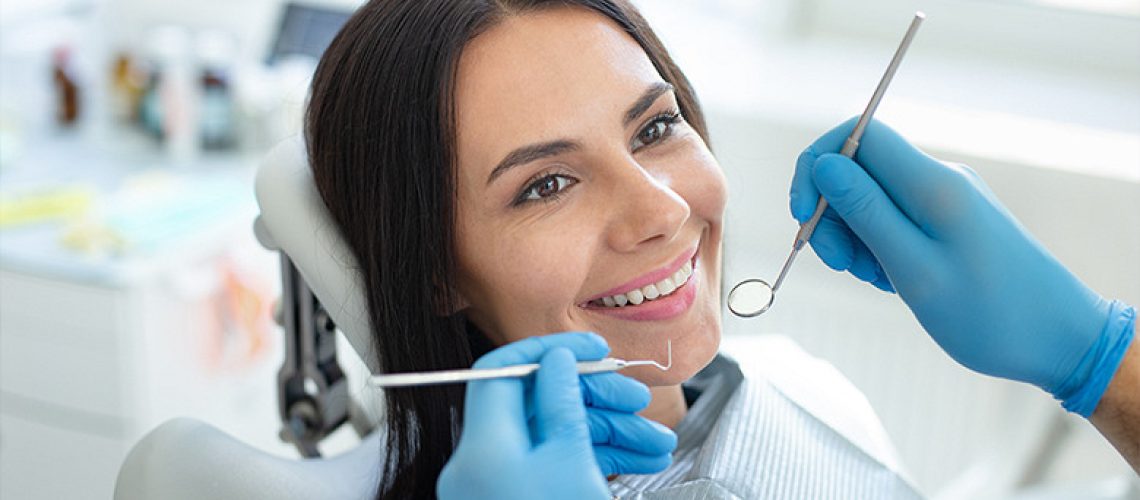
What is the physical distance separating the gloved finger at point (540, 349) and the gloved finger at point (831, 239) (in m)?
0.40

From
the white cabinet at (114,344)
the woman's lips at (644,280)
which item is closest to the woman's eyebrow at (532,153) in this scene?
the woman's lips at (644,280)

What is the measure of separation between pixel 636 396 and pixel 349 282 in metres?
0.40

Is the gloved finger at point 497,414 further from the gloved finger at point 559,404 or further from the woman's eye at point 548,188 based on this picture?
the woman's eye at point 548,188

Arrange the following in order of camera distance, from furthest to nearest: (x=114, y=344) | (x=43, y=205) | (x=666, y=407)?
(x=43, y=205) → (x=114, y=344) → (x=666, y=407)

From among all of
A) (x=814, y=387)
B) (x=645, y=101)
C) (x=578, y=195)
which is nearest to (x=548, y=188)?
(x=578, y=195)

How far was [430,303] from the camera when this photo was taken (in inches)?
50.6

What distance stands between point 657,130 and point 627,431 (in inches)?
16.0

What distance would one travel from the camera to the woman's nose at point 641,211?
3.95ft

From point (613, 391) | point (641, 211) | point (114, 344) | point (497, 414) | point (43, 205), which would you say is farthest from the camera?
point (43, 205)

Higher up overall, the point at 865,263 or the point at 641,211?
the point at 641,211

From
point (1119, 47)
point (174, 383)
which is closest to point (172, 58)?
point (174, 383)

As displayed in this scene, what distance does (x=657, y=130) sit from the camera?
1.34 m

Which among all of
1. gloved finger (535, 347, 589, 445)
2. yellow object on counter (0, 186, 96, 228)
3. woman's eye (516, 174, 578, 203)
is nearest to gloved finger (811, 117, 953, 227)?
woman's eye (516, 174, 578, 203)

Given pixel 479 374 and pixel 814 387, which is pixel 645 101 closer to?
pixel 479 374
